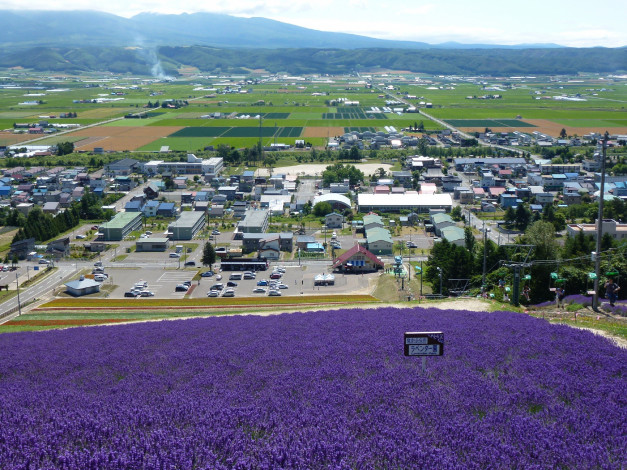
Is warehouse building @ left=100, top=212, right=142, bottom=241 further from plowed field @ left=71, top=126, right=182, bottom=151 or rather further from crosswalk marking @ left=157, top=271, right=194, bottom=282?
plowed field @ left=71, top=126, right=182, bottom=151

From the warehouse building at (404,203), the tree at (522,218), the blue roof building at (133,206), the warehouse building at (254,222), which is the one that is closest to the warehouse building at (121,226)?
the blue roof building at (133,206)

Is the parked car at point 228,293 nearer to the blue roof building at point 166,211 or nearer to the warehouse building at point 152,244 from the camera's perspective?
the warehouse building at point 152,244

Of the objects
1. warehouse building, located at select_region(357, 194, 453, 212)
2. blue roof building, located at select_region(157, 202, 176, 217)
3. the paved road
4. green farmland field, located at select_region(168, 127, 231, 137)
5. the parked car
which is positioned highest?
green farmland field, located at select_region(168, 127, 231, 137)

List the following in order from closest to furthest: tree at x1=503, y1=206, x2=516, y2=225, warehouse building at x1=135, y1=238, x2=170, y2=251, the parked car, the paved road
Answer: the paved road < the parked car < warehouse building at x1=135, y1=238, x2=170, y2=251 < tree at x1=503, y1=206, x2=516, y2=225

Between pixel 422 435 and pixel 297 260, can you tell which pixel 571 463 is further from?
pixel 297 260

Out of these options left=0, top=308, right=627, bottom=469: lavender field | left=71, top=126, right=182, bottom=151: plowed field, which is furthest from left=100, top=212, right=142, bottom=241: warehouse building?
left=71, top=126, right=182, bottom=151: plowed field

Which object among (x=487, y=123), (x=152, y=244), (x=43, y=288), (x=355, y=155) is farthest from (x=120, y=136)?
(x=43, y=288)

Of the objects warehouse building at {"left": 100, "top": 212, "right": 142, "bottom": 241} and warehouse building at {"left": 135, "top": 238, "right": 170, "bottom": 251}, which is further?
warehouse building at {"left": 100, "top": 212, "right": 142, "bottom": 241}
